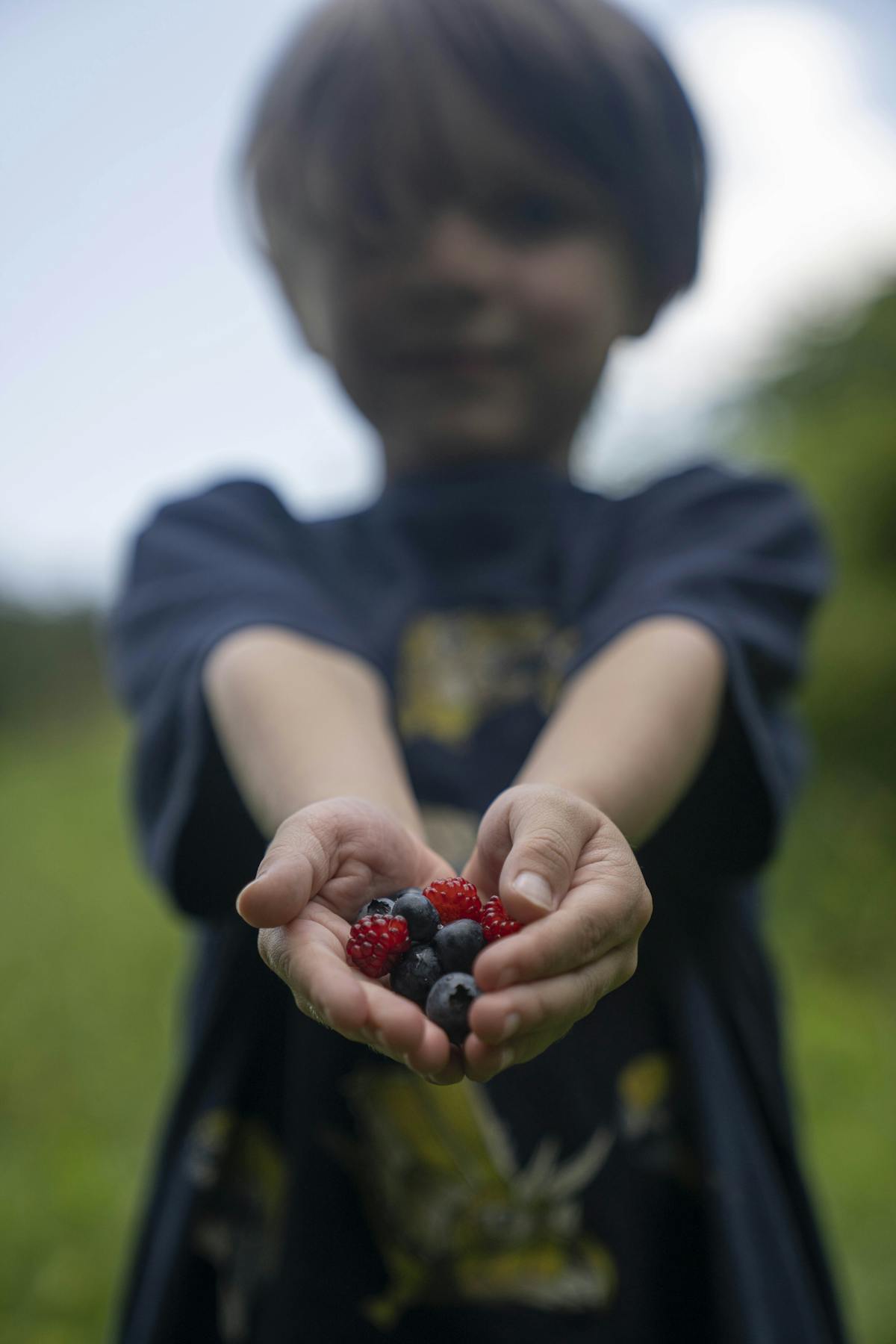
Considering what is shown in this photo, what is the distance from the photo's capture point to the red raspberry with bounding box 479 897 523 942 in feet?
1.18

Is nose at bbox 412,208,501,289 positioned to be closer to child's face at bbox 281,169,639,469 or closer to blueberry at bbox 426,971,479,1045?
child's face at bbox 281,169,639,469

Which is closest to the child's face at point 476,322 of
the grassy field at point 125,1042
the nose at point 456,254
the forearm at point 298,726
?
the nose at point 456,254

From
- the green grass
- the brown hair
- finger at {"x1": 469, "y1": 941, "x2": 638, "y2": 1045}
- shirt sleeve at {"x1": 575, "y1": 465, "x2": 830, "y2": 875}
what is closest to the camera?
finger at {"x1": 469, "y1": 941, "x2": 638, "y2": 1045}

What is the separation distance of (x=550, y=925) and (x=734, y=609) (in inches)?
14.1

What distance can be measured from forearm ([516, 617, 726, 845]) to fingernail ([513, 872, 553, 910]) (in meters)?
0.15

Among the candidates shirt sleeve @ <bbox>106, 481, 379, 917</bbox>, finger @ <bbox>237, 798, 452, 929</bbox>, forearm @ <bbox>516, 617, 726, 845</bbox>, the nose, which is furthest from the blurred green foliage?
the nose

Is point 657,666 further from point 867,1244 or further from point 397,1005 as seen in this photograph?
point 867,1244

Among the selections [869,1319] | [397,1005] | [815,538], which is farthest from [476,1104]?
[869,1319]

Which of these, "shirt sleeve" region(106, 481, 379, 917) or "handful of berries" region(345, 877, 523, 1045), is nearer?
"handful of berries" region(345, 877, 523, 1045)

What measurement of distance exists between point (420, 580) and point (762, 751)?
26cm

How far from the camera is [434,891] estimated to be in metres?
0.39

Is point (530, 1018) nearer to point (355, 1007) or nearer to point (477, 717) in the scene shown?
point (355, 1007)

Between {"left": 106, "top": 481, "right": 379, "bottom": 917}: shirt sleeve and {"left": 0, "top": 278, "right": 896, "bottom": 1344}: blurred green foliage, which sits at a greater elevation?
{"left": 106, "top": 481, "right": 379, "bottom": 917}: shirt sleeve

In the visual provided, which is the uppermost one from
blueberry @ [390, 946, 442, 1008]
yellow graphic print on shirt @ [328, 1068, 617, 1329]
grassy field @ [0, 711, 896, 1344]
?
blueberry @ [390, 946, 442, 1008]
